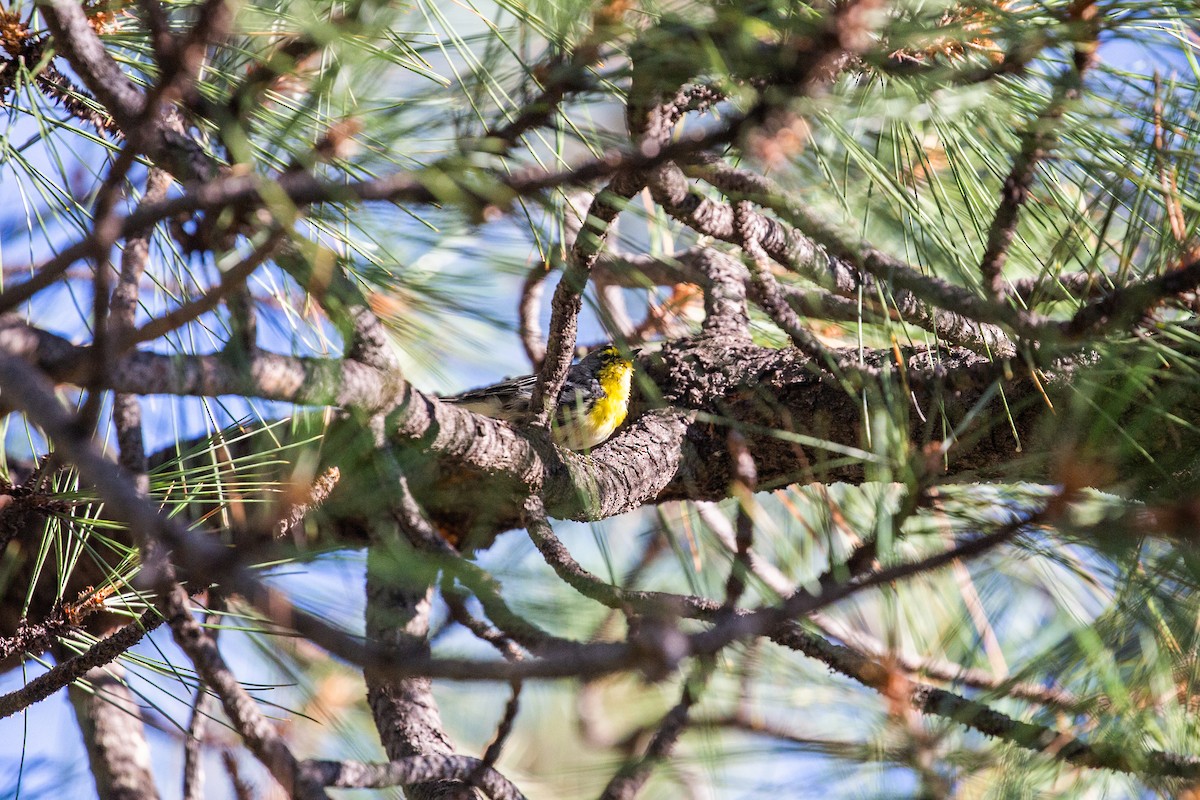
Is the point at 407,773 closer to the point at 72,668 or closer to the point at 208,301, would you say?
the point at 72,668

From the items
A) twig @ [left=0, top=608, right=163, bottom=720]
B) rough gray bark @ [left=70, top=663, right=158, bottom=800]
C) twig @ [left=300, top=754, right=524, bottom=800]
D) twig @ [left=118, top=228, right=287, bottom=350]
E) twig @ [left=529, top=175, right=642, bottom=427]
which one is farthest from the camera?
rough gray bark @ [left=70, top=663, right=158, bottom=800]

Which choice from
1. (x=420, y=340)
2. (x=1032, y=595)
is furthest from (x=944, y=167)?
(x=420, y=340)

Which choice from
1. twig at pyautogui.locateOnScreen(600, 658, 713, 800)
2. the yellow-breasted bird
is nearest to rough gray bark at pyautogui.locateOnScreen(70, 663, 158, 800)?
twig at pyautogui.locateOnScreen(600, 658, 713, 800)

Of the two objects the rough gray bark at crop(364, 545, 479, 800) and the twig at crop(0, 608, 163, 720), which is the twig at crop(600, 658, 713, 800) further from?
the twig at crop(0, 608, 163, 720)

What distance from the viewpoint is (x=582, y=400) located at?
301 centimetres

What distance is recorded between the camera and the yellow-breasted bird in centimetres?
307

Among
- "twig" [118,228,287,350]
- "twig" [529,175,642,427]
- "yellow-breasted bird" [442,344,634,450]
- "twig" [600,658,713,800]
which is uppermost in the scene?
"yellow-breasted bird" [442,344,634,450]

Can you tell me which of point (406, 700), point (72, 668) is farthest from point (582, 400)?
point (72, 668)

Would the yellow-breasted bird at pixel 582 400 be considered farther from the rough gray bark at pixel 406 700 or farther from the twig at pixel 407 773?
the twig at pixel 407 773

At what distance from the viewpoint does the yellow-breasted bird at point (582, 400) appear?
10.1ft

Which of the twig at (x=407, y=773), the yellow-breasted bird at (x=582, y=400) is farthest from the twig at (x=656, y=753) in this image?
the yellow-breasted bird at (x=582, y=400)

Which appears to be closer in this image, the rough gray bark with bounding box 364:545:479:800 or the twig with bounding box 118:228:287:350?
the twig with bounding box 118:228:287:350

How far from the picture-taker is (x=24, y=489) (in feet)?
5.05

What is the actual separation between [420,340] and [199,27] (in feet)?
4.15
